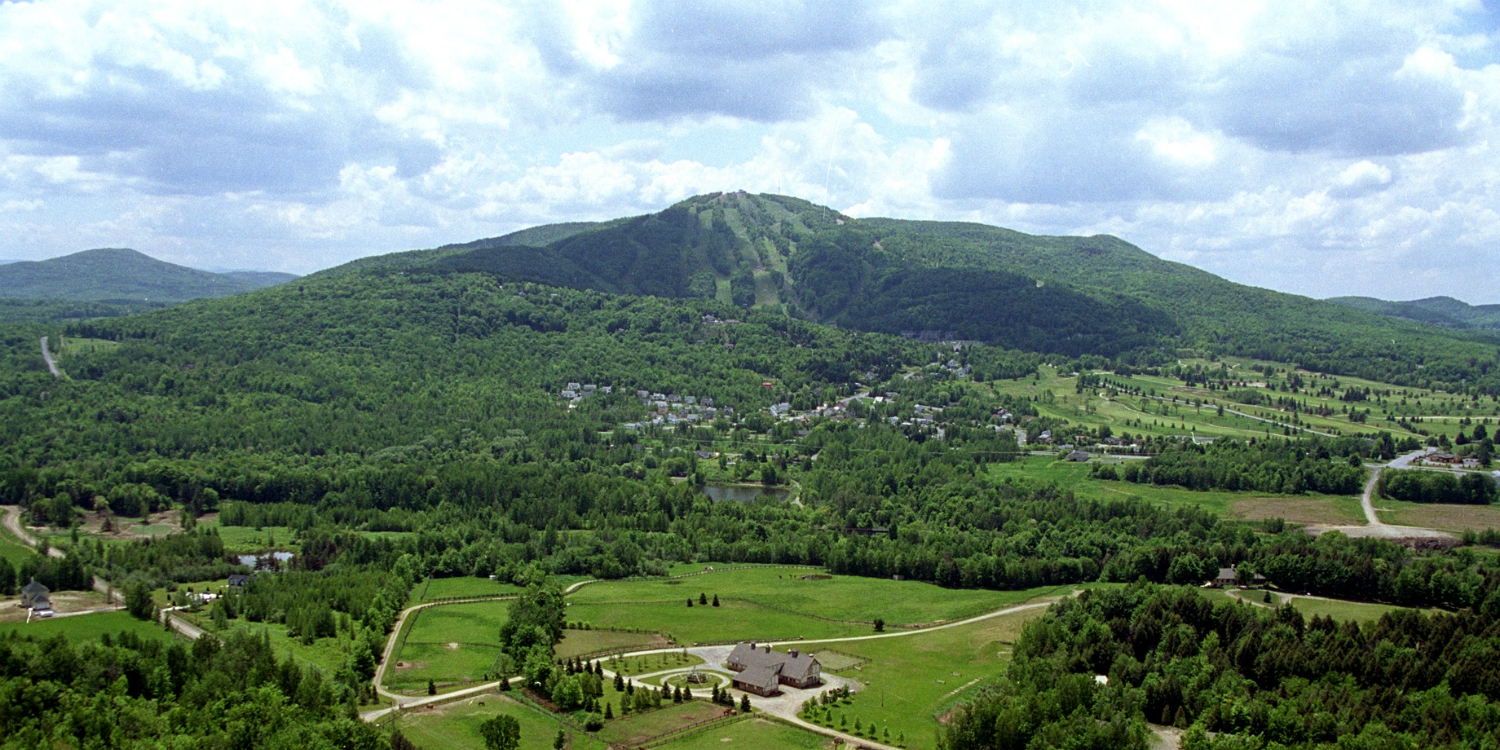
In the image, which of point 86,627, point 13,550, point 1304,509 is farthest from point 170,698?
point 1304,509

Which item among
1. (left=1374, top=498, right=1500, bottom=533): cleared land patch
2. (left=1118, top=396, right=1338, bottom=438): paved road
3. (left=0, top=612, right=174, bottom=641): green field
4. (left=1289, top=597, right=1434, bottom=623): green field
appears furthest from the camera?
(left=1118, top=396, right=1338, bottom=438): paved road

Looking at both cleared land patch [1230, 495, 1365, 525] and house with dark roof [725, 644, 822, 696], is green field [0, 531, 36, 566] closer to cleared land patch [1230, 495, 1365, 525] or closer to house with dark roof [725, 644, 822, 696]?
house with dark roof [725, 644, 822, 696]

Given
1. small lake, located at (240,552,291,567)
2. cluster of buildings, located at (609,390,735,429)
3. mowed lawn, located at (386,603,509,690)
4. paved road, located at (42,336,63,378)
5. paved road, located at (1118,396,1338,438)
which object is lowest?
mowed lawn, located at (386,603,509,690)

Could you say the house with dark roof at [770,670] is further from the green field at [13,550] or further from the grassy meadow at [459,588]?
the green field at [13,550]

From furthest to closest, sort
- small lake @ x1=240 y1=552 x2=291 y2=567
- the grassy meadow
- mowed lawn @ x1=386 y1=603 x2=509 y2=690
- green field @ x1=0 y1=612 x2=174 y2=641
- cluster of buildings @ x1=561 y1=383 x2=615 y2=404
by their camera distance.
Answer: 1. cluster of buildings @ x1=561 y1=383 x2=615 y2=404
2. small lake @ x1=240 y1=552 x2=291 y2=567
3. the grassy meadow
4. green field @ x1=0 y1=612 x2=174 y2=641
5. mowed lawn @ x1=386 y1=603 x2=509 y2=690

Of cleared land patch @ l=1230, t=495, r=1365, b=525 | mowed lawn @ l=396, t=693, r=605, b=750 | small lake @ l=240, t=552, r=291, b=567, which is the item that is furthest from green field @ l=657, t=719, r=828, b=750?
cleared land patch @ l=1230, t=495, r=1365, b=525

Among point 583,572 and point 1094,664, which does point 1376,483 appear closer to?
point 1094,664

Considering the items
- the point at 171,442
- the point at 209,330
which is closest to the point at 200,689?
the point at 171,442

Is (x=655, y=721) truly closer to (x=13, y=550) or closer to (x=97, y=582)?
(x=97, y=582)
